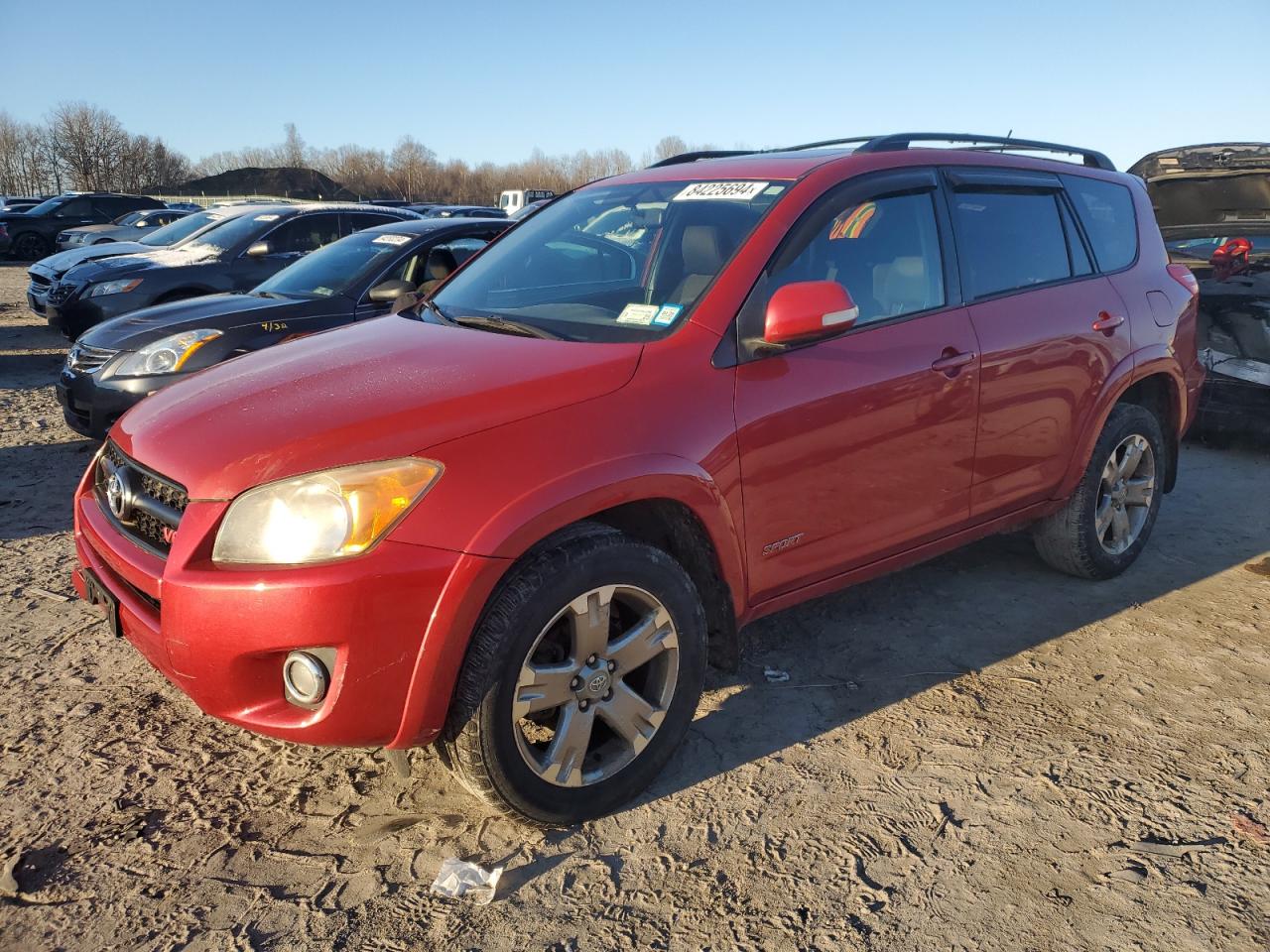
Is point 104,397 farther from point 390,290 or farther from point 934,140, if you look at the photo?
point 934,140

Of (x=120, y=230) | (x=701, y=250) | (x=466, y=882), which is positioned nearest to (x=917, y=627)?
(x=701, y=250)

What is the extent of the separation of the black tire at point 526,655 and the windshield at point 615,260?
724mm

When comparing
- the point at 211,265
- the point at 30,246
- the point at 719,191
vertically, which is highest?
the point at 719,191

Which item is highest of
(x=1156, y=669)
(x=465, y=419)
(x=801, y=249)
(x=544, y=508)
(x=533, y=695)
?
(x=801, y=249)

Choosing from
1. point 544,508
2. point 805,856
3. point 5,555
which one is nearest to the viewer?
point 544,508

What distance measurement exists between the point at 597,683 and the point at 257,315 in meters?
4.34

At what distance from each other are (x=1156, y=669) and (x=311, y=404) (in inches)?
124

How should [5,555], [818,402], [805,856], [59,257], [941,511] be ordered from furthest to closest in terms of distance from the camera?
[59,257] < [5,555] < [941,511] < [818,402] < [805,856]

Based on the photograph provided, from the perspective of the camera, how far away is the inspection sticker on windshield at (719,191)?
3.25m

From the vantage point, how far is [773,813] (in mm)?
2729

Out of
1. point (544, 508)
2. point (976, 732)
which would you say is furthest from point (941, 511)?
point (544, 508)

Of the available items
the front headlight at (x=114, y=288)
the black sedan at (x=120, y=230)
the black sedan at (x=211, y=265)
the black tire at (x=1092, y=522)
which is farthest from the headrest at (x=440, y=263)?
the black sedan at (x=120, y=230)

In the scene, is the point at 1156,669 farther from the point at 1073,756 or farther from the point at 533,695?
the point at 533,695

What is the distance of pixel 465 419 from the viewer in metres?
2.43
